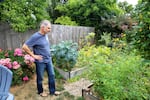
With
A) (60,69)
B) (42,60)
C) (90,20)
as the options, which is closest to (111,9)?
(90,20)

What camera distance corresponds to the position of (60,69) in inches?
237

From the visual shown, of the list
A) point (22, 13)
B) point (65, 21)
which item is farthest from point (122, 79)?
point (65, 21)

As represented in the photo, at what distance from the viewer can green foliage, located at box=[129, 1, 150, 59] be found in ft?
13.0

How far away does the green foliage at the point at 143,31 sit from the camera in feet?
13.0

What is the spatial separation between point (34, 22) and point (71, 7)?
3.60 m

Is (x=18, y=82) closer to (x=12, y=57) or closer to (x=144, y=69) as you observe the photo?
(x=12, y=57)

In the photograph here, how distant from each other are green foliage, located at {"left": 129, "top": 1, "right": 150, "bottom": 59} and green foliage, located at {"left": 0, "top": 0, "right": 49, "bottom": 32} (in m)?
3.09

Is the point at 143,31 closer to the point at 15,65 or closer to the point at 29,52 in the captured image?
the point at 29,52

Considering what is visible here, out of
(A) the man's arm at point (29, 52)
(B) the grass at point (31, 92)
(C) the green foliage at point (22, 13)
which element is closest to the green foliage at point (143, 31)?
(B) the grass at point (31, 92)

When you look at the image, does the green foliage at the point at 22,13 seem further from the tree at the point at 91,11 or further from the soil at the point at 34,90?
the tree at the point at 91,11

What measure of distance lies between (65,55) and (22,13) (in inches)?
66.4

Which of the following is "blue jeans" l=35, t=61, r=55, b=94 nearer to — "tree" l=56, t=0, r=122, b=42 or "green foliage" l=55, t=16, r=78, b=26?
"green foliage" l=55, t=16, r=78, b=26

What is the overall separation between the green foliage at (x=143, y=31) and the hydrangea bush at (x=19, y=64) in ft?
7.41

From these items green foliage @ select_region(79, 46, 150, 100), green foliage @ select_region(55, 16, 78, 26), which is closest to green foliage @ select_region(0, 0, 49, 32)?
green foliage @ select_region(55, 16, 78, 26)
